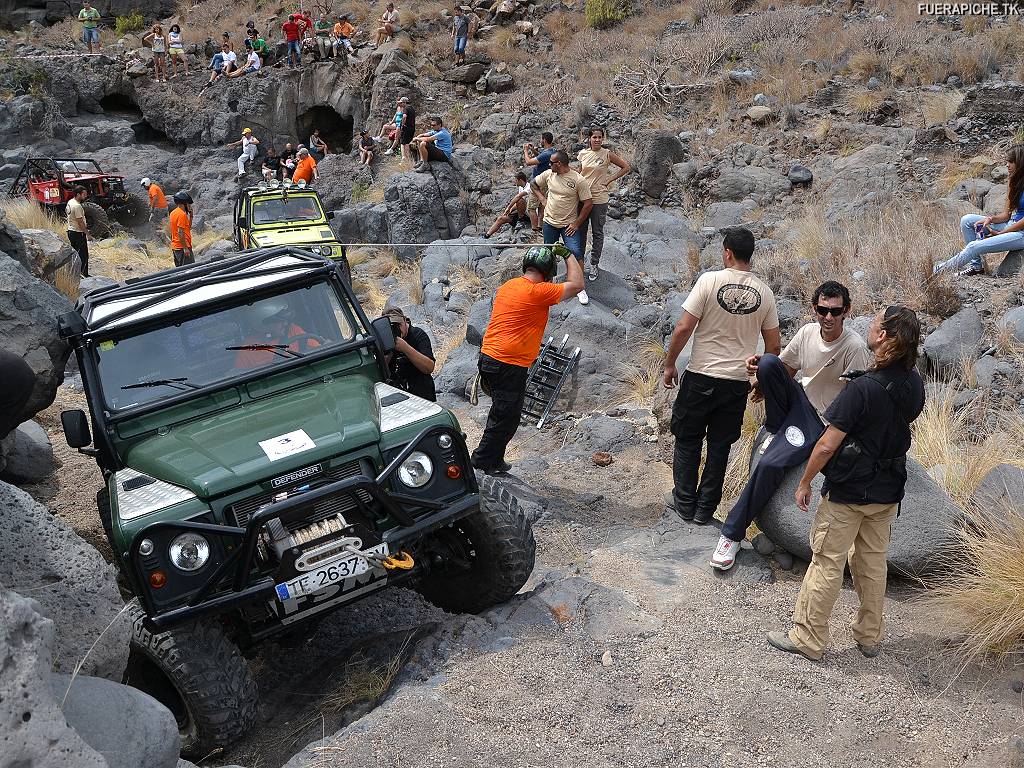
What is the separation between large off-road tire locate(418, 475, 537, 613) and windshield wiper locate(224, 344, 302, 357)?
1.40 metres

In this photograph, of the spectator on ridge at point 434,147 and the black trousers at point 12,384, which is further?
the spectator on ridge at point 434,147

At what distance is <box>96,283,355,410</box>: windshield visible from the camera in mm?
4973

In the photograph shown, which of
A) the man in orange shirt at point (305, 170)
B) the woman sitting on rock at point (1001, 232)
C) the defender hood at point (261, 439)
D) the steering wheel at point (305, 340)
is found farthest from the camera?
the man in orange shirt at point (305, 170)

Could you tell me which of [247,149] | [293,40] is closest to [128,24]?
[293,40]

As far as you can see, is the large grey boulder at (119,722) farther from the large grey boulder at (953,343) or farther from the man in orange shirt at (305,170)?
the man in orange shirt at (305,170)

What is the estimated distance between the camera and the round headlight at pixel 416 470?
14.3 ft

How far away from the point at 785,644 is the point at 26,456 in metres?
6.84

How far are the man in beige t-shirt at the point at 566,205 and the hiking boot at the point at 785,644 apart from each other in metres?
5.74

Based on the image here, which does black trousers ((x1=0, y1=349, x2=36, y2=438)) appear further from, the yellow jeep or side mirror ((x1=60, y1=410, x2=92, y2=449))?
the yellow jeep

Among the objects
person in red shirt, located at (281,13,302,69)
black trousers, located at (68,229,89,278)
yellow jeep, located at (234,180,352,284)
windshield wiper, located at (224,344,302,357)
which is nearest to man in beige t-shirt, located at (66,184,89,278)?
black trousers, located at (68,229,89,278)

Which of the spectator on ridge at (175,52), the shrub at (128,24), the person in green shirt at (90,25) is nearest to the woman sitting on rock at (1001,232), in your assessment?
the spectator on ridge at (175,52)

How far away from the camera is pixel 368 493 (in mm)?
4199

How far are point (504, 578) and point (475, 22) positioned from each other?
25.3 metres

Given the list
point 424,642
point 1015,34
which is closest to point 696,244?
point 1015,34
